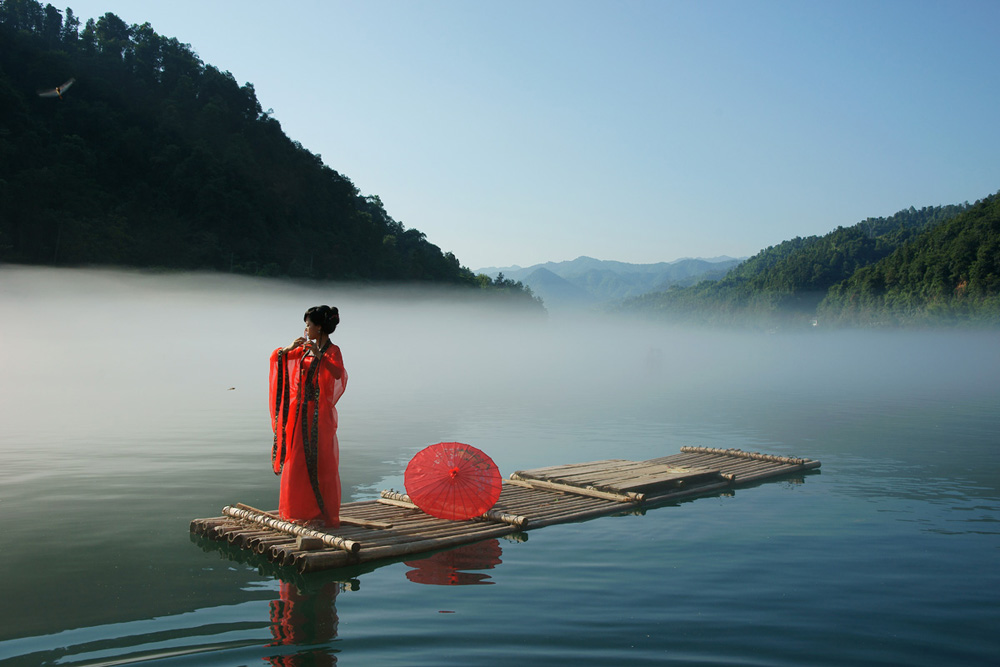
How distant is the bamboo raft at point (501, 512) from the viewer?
7.09 meters

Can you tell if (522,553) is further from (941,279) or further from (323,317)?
(941,279)

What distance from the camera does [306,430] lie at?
757 centimetres

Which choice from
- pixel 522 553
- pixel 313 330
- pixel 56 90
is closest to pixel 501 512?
pixel 522 553

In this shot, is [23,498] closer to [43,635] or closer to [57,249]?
[43,635]

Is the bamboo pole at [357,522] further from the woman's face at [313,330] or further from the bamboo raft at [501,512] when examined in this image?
the woman's face at [313,330]

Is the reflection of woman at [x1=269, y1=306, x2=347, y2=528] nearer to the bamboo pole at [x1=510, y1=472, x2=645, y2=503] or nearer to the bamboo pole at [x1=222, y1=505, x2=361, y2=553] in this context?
the bamboo pole at [x1=222, y1=505, x2=361, y2=553]

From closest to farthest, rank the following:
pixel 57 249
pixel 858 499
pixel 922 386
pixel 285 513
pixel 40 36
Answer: pixel 285 513 → pixel 858 499 → pixel 922 386 → pixel 57 249 → pixel 40 36

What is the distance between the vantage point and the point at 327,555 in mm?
6844

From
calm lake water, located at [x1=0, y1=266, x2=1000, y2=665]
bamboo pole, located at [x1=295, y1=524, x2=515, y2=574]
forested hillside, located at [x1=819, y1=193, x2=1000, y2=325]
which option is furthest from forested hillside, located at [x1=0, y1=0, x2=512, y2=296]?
forested hillside, located at [x1=819, y1=193, x2=1000, y2=325]

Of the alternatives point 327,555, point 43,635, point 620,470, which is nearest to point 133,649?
point 43,635

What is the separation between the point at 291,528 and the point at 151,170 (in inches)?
3220

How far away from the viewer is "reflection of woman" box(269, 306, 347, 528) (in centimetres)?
757

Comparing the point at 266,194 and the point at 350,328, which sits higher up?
the point at 266,194

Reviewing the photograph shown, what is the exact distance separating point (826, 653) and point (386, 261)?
99.1 m
